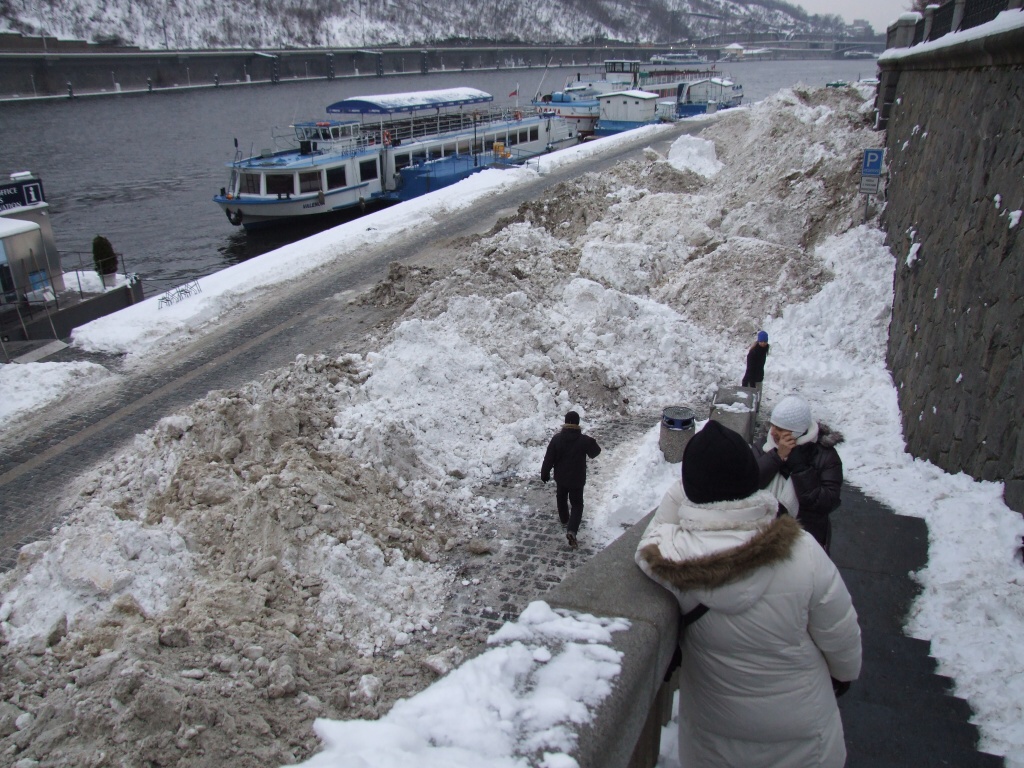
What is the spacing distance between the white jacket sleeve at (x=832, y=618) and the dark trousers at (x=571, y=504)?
4.63 meters

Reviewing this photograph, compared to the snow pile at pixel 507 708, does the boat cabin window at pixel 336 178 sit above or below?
below

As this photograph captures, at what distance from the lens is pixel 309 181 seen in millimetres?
30219

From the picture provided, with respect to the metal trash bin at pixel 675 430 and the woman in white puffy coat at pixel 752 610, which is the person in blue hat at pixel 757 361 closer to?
the metal trash bin at pixel 675 430

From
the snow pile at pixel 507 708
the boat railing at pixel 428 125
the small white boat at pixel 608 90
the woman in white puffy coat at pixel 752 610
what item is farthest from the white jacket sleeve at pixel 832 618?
the small white boat at pixel 608 90

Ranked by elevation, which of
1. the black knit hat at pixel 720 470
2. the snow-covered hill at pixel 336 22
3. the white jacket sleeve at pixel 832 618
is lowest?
the white jacket sleeve at pixel 832 618

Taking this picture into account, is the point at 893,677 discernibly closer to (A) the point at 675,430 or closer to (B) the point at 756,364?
(A) the point at 675,430

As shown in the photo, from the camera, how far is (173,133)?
55.7m

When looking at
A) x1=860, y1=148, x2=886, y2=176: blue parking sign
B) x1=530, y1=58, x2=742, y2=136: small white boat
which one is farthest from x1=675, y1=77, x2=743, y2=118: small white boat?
x1=860, y1=148, x2=886, y2=176: blue parking sign

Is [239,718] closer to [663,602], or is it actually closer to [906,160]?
[663,602]

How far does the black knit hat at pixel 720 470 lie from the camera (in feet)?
7.95

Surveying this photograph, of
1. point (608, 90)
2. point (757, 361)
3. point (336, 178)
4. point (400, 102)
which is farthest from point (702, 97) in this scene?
point (757, 361)

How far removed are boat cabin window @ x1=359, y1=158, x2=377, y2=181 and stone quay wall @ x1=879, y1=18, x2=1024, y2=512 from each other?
83.1 feet

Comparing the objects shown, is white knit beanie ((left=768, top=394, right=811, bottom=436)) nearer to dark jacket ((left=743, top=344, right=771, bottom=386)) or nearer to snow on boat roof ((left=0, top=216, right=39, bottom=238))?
dark jacket ((left=743, top=344, right=771, bottom=386))

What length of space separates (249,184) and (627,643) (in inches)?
1246
